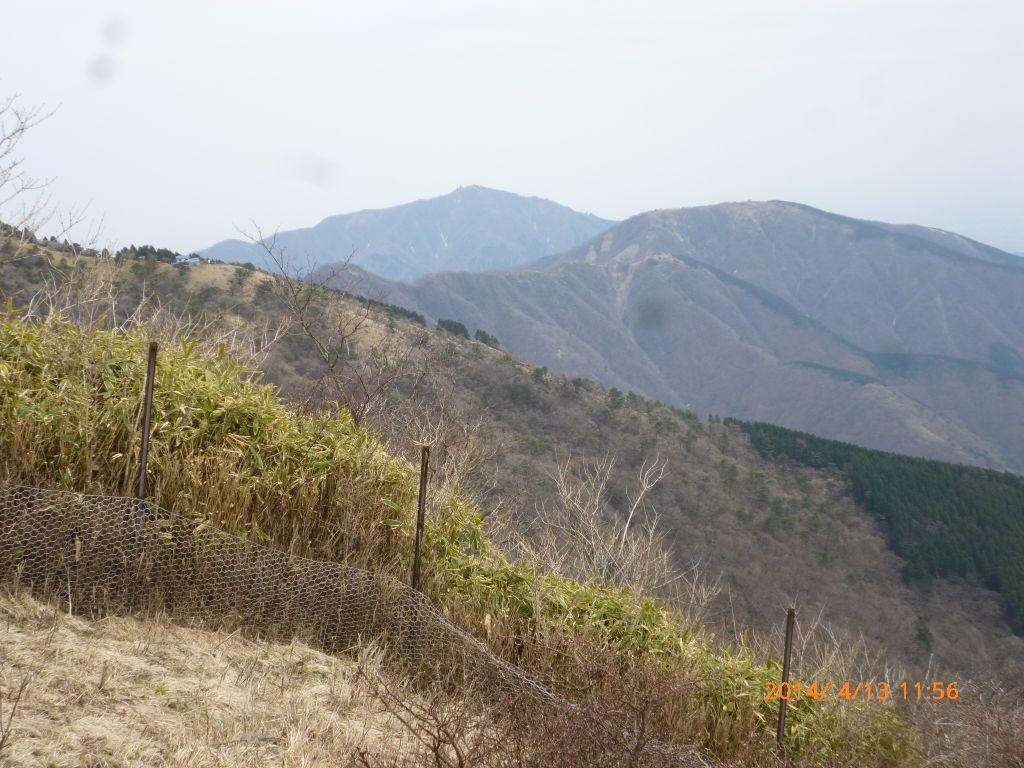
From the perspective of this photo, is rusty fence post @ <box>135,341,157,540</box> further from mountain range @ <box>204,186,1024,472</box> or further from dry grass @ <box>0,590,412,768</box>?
mountain range @ <box>204,186,1024,472</box>

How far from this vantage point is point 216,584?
4.00 metres

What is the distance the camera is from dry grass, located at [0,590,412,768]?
2.56 m

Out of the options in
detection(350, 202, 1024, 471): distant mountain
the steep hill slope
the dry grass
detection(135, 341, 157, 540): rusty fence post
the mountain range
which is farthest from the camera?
detection(350, 202, 1024, 471): distant mountain

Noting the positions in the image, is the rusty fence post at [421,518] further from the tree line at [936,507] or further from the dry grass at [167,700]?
the tree line at [936,507]

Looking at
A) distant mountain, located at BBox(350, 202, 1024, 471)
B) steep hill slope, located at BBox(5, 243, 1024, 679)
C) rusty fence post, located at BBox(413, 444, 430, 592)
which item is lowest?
steep hill slope, located at BBox(5, 243, 1024, 679)

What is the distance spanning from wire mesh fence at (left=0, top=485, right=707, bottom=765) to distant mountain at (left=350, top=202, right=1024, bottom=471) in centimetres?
10128

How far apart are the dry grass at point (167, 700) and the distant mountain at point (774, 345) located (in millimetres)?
102262

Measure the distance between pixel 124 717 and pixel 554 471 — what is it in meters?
26.2

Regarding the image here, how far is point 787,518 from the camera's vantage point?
36.7m

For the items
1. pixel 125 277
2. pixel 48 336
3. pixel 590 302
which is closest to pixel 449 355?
pixel 125 277

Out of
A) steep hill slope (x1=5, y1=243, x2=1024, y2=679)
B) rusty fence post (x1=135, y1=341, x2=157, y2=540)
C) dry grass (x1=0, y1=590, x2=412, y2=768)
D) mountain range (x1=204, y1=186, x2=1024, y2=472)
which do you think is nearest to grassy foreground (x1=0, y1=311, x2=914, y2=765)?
rusty fence post (x1=135, y1=341, x2=157, y2=540)
